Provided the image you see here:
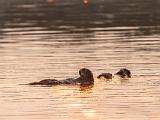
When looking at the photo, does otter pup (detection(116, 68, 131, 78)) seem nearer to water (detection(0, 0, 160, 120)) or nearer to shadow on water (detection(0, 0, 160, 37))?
water (detection(0, 0, 160, 120))

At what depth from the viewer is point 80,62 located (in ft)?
134

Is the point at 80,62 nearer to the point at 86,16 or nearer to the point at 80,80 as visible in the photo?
the point at 80,80

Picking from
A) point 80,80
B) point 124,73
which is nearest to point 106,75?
point 124,73

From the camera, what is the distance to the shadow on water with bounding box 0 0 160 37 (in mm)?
63781

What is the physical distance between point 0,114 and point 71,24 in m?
38.9

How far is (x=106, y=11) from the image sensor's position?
80.1 meters

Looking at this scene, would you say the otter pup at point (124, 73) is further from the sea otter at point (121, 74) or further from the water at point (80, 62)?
the water at point (80, 62)

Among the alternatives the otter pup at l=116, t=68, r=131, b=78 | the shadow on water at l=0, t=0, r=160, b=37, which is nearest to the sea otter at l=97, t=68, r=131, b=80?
the otter pup at l=116, t=68, r=131, b=78

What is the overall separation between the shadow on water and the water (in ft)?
0.28

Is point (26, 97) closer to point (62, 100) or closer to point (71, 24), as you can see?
point (62, 100)

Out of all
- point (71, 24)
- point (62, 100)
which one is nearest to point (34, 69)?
point (62, 100)

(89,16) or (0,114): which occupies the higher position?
(89,16)

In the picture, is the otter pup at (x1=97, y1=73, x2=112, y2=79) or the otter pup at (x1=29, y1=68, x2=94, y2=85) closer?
the otter pup at (x1=29, y1=68, x2=94, y2=85)

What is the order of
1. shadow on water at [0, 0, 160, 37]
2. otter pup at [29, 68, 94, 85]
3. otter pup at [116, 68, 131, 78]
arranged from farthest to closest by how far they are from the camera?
shadow on water at [0, 0, 160, 37]
otter pup at [116, 68, 131, 78]
otter pup at [29, 68, 94, 85]
